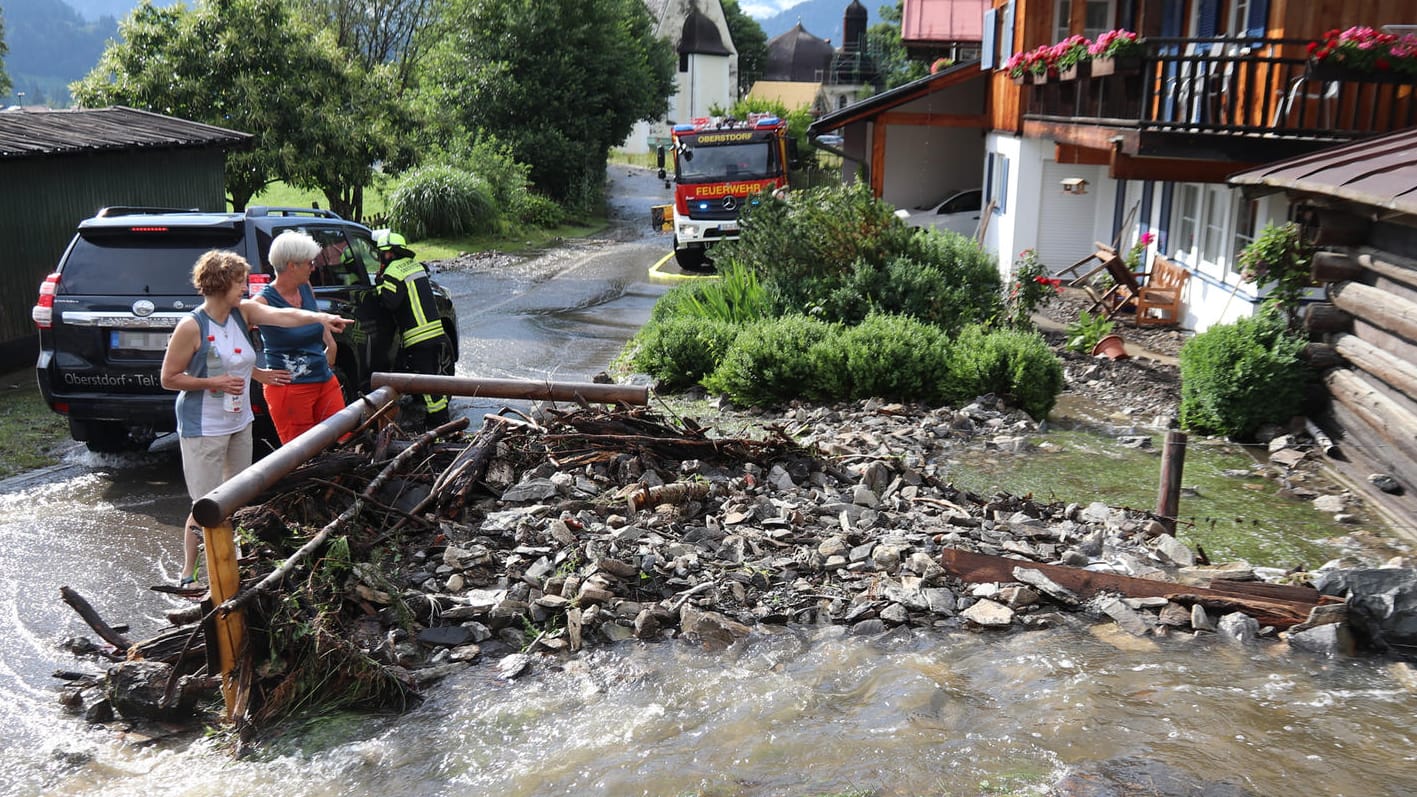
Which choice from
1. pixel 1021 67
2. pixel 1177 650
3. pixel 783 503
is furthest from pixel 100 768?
pixel 1021 67

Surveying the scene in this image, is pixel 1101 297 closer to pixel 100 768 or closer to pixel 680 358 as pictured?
pixel 680 358

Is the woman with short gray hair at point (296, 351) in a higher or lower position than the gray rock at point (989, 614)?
higher

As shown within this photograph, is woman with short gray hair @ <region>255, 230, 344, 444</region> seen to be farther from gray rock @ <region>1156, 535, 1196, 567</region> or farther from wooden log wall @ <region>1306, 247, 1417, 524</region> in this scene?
wooden log wall @ <region>1306, 247, 1417, 524</region>

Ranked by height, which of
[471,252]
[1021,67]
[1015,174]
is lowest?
[471,252]

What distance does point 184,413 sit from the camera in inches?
249

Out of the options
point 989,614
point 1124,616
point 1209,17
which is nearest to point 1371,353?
point 1124,616

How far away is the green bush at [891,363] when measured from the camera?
11.3 metres

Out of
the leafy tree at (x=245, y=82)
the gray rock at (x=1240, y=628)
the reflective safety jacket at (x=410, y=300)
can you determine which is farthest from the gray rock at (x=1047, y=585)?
the leafy tree at (x=245, y=82)

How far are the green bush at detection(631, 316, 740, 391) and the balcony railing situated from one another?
16.6ft

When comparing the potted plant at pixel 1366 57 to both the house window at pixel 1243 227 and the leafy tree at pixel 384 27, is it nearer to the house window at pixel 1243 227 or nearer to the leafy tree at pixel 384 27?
the house window at pixel 1243 227

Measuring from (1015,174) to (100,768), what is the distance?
18375 millimetres

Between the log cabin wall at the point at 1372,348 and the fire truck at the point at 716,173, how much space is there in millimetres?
14440

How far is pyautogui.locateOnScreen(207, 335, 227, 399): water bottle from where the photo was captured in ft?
20.5

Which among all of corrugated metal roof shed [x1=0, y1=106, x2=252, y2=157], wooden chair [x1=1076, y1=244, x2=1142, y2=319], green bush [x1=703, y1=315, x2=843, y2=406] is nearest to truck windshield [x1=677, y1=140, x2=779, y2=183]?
wooden chair [x1=1076, y1=244, x2=1142, y2=319]
